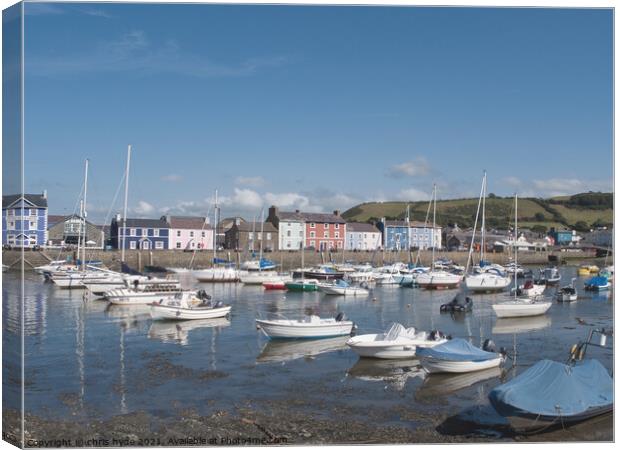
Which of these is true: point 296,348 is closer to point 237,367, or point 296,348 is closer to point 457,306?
point 237,367

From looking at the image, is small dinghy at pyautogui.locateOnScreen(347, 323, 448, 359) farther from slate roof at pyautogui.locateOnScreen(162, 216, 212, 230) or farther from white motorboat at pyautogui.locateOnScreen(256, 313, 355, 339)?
slate roof at pyautogui.locateOnScreen(162, 216, 212, 230)

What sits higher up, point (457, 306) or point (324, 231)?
point (324, 231)

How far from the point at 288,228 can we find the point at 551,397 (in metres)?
63.1

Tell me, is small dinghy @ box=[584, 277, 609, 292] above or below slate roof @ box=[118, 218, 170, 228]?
below

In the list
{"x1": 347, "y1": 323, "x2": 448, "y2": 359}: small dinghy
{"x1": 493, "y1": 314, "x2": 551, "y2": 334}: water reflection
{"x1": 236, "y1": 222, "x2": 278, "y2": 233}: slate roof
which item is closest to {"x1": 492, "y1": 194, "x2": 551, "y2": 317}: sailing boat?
{"x1": 493, "y1": 314, "x2": 551, "y2": 334}: water reflection

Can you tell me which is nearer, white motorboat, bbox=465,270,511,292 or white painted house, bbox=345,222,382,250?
white motorboat, bbox=465,270,511,292

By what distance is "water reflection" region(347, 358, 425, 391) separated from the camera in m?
15.6

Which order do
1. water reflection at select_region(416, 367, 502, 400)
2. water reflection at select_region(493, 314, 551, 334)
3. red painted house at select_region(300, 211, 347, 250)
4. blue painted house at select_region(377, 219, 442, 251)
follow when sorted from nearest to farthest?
water reflection at select_region(416, 367, 502, 400)
water reflection at select_region(493, 314, 551, 334)
red painted house at select_region(300, 211, 347, 250)
blue painted house at select_region(377, 219, 442, 251)

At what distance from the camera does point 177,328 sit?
77.4 ft

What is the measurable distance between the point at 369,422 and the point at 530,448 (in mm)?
3014

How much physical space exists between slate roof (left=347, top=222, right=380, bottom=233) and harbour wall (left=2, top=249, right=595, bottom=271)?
17.1 ft

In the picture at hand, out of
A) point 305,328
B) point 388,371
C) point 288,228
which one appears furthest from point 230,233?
point 388,371

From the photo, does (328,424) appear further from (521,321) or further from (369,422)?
(521,321)

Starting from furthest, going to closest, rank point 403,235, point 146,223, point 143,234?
point 403,235 < point 146,223 < point 143,234
